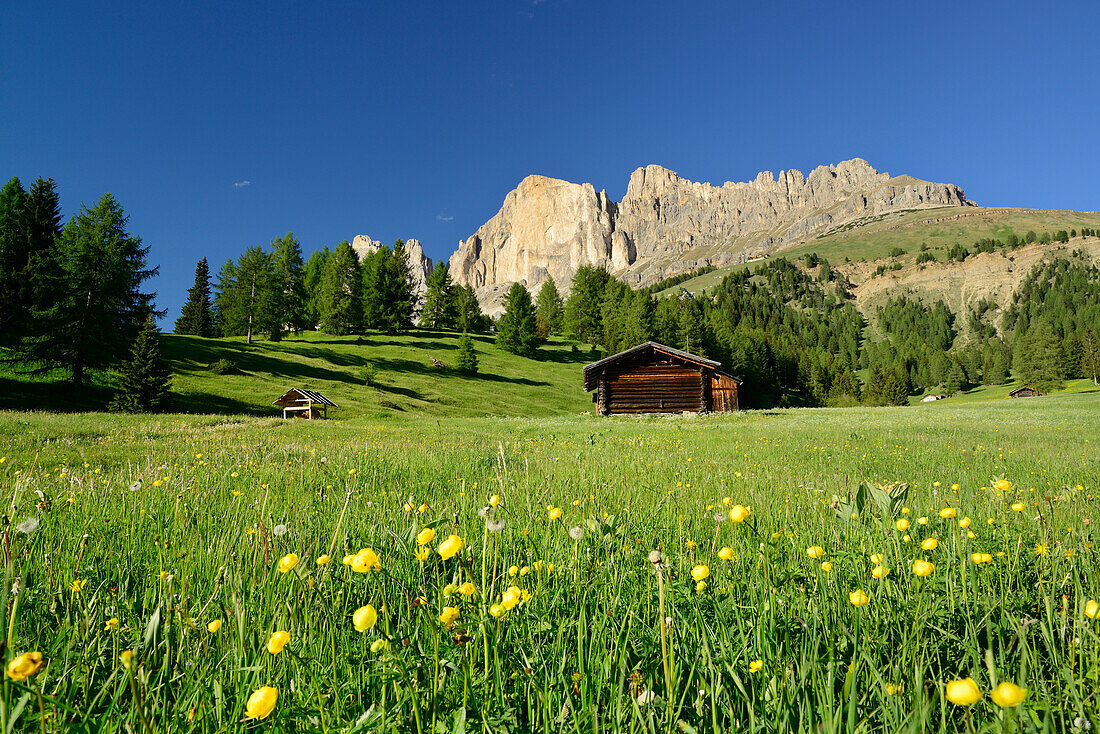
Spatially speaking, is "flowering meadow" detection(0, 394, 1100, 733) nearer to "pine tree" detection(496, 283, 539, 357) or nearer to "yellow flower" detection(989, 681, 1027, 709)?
"yellow flower" detection(989, 681, 1027, 709)

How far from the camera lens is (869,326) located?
616ft

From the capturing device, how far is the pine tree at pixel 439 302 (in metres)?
71.9

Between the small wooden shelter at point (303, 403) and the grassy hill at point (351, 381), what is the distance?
202 centimetres

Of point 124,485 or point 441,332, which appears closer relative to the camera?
point 124,485

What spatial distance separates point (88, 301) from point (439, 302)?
46.3m

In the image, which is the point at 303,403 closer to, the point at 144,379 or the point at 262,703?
the point at 144,379

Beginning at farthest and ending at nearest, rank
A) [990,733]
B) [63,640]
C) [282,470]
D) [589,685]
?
[282,470], [63,640], [589,685], [990,733]

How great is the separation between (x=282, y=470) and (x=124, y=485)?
5.05 feet

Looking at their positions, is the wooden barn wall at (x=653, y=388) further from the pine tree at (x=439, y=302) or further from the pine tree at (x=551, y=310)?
the pine tree at (x=551, y=310)

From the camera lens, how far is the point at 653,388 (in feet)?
113

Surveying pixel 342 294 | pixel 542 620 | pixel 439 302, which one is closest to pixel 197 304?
pixel 342 294

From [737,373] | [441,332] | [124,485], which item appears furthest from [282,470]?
[737,373]

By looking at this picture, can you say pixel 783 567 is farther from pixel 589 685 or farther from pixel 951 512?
pixel 589 685

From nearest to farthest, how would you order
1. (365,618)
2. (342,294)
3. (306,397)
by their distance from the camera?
(365,618), (306,397), (342,294)
